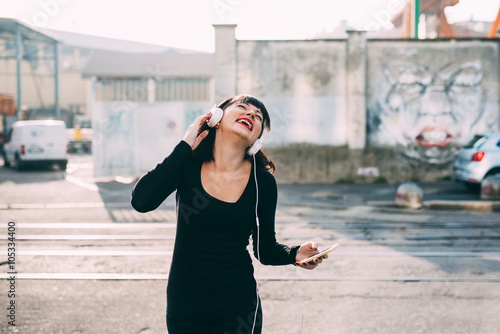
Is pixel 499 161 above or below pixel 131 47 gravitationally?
below

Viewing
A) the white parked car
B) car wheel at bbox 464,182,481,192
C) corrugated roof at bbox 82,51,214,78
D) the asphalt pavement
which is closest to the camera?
the asphalt pavement

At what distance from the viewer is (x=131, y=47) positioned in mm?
53969

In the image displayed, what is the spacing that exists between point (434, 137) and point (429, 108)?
0.96 metres

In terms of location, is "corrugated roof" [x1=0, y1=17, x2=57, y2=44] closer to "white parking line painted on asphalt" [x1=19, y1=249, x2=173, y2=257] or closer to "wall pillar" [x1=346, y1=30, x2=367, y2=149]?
"wall pillar" [x1=346, y1=30, x2=367, y2=149]

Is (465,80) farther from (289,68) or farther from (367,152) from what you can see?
(289,68)

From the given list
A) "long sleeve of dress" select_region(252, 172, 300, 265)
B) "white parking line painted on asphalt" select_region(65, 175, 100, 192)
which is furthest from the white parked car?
"long sleeve of dress" select_region(252, 172, 300, 265)

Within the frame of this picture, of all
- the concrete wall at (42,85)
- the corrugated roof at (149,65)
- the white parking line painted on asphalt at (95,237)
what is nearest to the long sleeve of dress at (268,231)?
the white parking line painted on asphalt at (95,237)

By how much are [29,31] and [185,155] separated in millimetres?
36903

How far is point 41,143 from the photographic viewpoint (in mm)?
21406

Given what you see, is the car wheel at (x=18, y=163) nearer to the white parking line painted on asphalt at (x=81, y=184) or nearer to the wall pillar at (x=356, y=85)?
the white parking line painted on asphalt at (x=81, y=184)

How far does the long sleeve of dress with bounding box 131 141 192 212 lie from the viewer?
2404 millimetres

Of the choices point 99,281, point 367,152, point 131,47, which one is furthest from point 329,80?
point 131,47

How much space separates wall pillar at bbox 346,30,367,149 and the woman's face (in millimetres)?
15161

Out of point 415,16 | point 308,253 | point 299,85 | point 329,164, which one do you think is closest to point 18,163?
point 299,85
